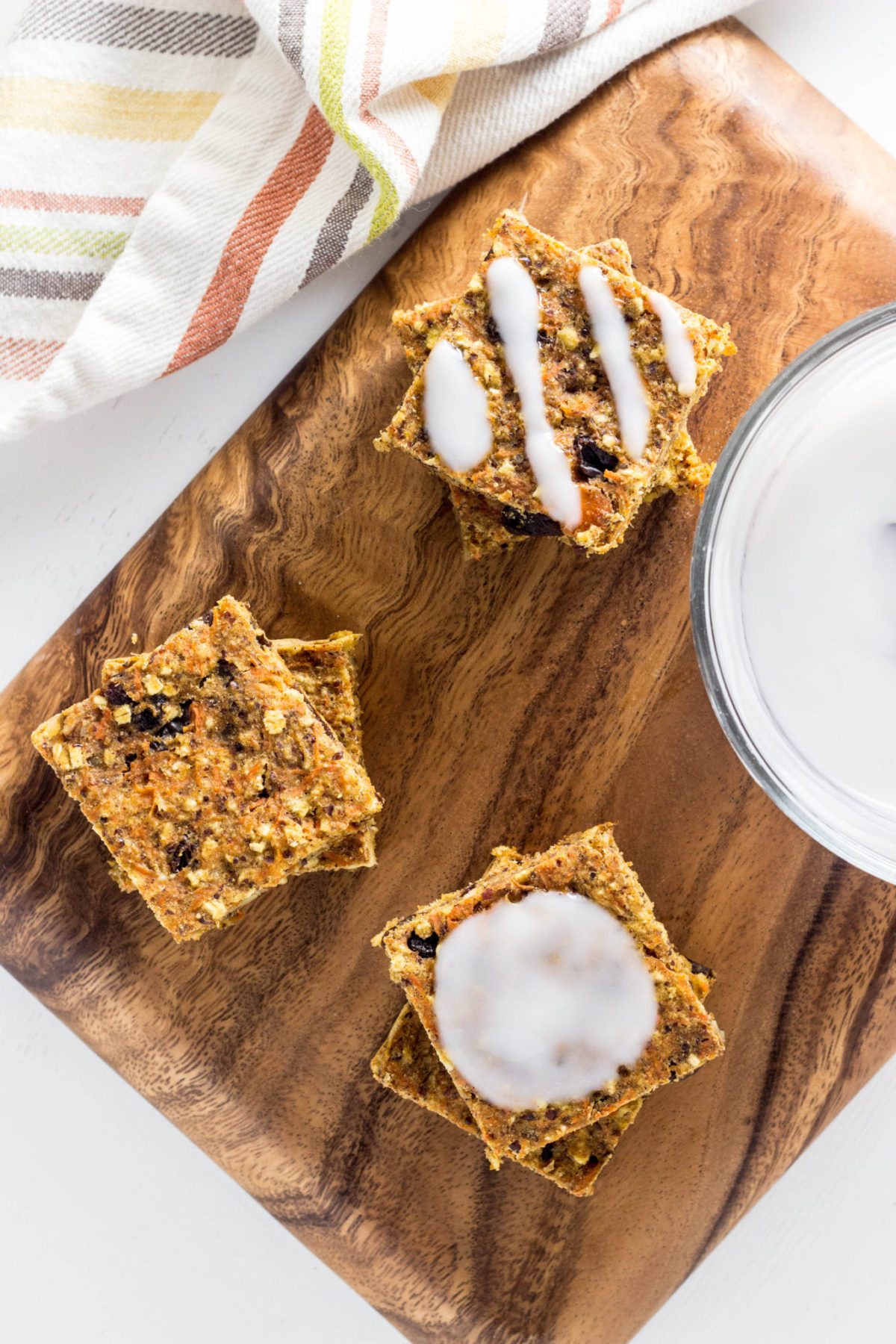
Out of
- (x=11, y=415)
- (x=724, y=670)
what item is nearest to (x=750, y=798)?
(x=724, y=670)

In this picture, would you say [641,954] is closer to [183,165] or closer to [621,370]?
[621,370]

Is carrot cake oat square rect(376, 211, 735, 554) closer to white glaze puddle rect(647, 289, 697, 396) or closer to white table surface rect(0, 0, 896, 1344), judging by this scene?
white glaze puddle rect(647, 289, 697, 396)

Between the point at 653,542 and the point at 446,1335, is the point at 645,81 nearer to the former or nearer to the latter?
the point at 653,542

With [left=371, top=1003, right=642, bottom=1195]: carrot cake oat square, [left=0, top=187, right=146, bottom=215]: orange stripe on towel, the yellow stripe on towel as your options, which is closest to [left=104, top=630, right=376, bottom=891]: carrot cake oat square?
[left=371, top=1003, right=642, bottom=1195]: carrot cake oat square

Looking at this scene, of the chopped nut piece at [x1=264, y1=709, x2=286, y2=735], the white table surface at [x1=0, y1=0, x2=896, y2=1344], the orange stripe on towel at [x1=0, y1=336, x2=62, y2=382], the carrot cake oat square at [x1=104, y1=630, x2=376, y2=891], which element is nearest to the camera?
the chopped nut piece at [x1=264, y1=709, x2=286, y2=735]

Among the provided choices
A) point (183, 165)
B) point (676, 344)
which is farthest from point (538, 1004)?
point (183, 165)

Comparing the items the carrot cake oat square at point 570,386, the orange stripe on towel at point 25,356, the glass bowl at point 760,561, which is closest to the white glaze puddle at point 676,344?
the carrot cake oat square at point 570,386

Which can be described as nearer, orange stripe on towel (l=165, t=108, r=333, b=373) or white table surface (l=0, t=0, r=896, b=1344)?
orange stripe on towel (l=165, t=108, r=333, b=373)
